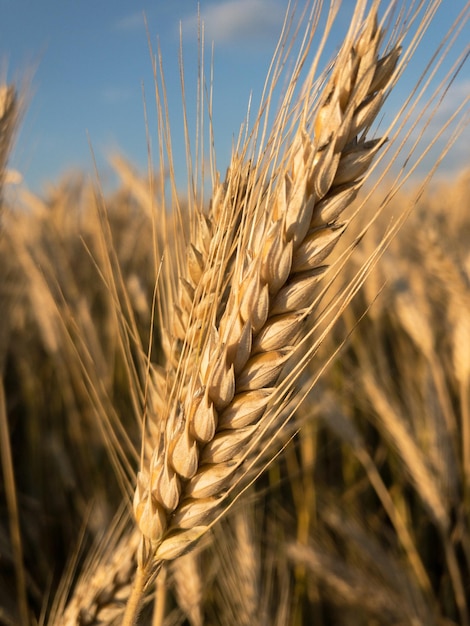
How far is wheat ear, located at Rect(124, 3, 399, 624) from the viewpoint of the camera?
Result: 0.58 m

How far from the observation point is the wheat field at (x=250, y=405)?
598 millimetres

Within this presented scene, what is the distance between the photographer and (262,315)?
589 mm

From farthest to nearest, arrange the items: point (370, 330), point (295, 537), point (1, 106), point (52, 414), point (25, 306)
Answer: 1. point (25, 306)
2. point (370, 330)
3. point (52, 414)
4. point (295, 537)
5. point (1, 106)

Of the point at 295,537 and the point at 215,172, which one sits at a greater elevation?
the point at 215,172

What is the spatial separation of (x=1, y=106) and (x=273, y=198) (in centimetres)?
80

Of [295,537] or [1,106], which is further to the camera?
[295,537]

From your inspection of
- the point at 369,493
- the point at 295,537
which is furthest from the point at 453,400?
the point at 295,537

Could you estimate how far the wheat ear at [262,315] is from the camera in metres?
0.58

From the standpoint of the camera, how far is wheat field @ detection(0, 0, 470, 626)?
598 mm

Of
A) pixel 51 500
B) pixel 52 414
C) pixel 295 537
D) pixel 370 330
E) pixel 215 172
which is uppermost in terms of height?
pixel 215 172

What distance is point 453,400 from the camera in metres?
2.42

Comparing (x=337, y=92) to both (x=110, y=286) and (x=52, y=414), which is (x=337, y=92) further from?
(x=52, y=414)

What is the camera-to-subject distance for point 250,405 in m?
0.60

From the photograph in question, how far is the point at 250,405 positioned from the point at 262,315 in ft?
0.31
